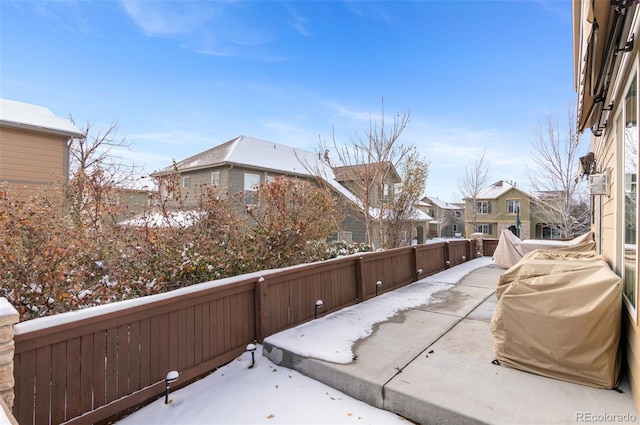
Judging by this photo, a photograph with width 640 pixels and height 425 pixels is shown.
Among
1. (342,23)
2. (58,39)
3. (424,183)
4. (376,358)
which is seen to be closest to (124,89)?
(58,39)

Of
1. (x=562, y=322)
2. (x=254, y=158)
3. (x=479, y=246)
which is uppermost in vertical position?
(x=254, y=158)

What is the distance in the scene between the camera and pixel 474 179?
864 inches

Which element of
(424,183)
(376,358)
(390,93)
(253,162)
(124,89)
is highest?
(124,89)

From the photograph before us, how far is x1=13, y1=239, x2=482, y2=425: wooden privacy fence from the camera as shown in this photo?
2336 millimetres

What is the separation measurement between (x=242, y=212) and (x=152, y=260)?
5.90ft

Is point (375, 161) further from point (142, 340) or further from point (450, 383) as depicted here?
point (142, 340)

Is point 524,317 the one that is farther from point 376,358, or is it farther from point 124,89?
point 124,89

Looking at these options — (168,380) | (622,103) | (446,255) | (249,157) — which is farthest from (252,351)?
(249,157)

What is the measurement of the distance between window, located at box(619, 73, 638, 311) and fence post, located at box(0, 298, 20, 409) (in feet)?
14.4

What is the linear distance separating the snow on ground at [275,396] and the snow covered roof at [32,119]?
10.3 metres

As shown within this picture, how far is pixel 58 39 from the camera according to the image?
8.30 metres

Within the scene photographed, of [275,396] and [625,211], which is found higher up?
[625,211]

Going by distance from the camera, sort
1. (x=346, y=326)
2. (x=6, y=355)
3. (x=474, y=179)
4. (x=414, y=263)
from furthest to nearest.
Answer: (x=474, y=179), (x=414, y=263), (x=346, y=326), (x=6, y=355)

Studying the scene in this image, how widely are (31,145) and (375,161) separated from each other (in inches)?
415
